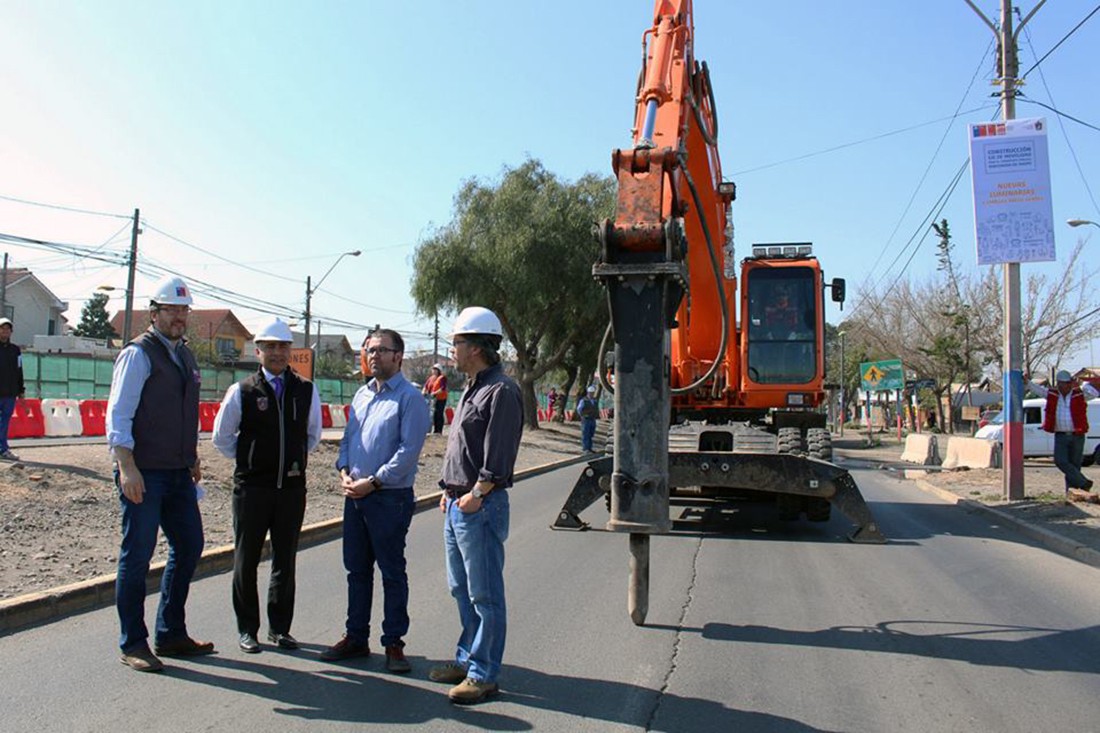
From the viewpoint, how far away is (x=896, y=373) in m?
33.3

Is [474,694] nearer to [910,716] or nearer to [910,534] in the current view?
[910,716]

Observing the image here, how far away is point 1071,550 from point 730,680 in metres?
5.98

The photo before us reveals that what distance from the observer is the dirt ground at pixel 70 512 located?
693 cm

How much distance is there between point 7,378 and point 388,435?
344 inches

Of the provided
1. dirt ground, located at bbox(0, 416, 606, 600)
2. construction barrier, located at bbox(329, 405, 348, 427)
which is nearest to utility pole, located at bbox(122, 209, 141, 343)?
construction barrier, located at bbox(329, 405, 348, 427)

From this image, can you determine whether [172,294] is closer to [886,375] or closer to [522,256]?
[522,256]

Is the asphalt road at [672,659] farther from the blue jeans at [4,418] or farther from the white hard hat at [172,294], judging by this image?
the blue jeans at [4,418]

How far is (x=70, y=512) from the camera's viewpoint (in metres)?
8.78

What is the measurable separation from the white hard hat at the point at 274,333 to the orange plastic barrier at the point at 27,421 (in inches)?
590

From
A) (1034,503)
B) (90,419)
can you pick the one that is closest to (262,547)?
(1034,503)

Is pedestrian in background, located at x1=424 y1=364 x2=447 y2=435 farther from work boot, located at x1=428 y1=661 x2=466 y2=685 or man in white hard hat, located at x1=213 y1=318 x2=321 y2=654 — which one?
Result: work boot, located at x1=428 y1=661 x2=466 y2=685

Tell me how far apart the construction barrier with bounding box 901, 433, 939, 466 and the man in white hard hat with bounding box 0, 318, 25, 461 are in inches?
788

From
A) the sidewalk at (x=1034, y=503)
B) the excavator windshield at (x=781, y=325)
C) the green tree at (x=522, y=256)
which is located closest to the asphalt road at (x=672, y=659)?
the sidewalk at (x=1034, y=503)

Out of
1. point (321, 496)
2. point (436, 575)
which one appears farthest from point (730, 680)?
point (321, 496)
